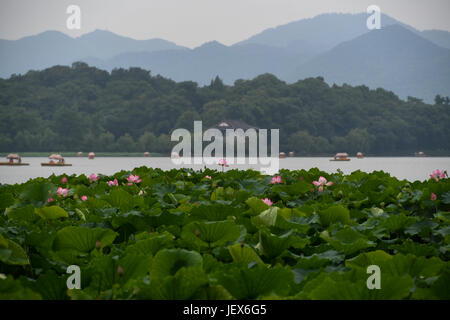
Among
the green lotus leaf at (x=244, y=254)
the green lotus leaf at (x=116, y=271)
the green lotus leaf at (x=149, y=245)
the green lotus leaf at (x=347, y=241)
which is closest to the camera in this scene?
the green lotus leaf at (x=116, y=271)

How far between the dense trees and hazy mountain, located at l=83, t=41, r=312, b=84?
84.5 m

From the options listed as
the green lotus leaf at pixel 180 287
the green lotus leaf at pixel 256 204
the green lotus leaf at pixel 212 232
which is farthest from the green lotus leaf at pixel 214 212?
the green lotus leaf at pixel 180 287

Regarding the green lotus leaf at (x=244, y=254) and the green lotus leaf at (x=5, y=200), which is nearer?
the green lotus leaf at (x=244, y=254)

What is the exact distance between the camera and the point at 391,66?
84.6 meters

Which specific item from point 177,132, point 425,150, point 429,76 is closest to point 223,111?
point 177,132

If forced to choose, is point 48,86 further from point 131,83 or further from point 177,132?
point 177,132

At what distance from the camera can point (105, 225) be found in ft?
6.26

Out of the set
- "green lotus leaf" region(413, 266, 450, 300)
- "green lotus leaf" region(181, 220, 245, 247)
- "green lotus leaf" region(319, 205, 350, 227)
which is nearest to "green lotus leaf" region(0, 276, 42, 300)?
"green lotus leaf" region(181, 220, 245, 247)

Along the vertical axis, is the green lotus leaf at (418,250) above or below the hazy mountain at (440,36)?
below

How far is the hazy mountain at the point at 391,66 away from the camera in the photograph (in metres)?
67.5

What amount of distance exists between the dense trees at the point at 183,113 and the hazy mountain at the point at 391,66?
6.48 m

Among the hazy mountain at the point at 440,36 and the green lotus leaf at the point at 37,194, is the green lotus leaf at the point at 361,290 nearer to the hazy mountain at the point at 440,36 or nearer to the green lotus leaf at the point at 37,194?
the green lotus leaf at the point at 37,194

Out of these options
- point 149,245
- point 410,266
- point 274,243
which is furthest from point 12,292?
point 410,266

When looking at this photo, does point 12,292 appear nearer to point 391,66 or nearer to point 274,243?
point 274,243
